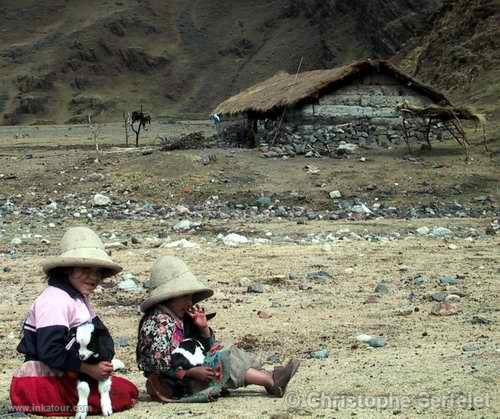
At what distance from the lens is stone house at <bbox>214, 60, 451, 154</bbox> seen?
21.5 m

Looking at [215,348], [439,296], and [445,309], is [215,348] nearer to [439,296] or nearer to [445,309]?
[445,309]

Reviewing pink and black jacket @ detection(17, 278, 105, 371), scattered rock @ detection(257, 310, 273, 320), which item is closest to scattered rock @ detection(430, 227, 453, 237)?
scattered rock @ detection(257, 310, 273, 320)

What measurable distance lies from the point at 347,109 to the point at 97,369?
17729 millimetres

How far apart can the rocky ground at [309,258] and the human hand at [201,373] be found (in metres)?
0.17

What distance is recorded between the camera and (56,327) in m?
4.62

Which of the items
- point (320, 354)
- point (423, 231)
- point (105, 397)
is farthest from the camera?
point (423, 231)

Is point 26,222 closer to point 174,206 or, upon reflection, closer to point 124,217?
point 124,217

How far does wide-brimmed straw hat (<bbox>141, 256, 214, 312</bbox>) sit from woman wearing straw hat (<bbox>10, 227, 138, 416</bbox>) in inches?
13.6

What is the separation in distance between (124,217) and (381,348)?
32.3 feet

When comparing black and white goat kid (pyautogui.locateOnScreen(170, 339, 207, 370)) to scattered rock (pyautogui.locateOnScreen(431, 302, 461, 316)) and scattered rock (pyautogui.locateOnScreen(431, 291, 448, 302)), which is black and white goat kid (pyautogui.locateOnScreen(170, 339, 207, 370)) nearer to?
scattered rock (pyautogui.locateOnScreen(431, 302, 461, 316))

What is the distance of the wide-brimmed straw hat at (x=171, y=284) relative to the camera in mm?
5121

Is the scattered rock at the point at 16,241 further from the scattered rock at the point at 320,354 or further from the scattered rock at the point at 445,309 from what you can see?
the scattered rock at the point at 320,354

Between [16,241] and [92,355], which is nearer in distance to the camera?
[92,355]

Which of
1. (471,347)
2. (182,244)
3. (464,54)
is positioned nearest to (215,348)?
(471,347)
